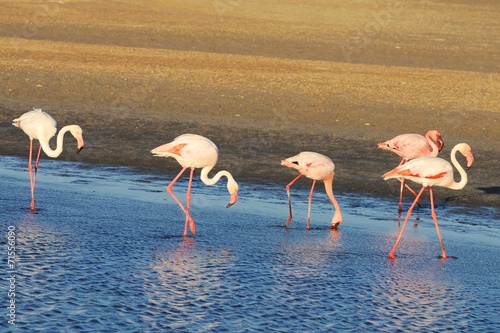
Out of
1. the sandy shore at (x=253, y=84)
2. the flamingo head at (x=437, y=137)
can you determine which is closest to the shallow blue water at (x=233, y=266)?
the flamingo head at (x=437, y=137)

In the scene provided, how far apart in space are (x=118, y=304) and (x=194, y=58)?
52.0 feet

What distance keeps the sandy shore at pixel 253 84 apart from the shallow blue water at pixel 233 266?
1837 mm

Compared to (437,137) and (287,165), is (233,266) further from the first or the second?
(437,137)

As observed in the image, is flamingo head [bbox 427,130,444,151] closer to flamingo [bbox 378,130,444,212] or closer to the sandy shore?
flamingo [bbox 378,130,444,212]

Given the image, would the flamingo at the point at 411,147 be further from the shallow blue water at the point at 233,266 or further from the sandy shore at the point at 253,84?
the shallow blue water at the point at 233,266

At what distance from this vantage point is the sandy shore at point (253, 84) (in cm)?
1442

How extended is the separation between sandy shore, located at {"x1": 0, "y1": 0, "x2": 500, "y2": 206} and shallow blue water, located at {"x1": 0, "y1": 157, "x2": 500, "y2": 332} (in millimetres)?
1837

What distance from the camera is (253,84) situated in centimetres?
1958

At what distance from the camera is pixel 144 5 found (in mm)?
34188

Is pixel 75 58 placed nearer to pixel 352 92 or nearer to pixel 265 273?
pixel 352 92

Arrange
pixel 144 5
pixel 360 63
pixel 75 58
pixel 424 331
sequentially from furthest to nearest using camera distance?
1. pixel 144 5
2. pixel 360 63
3. pixel 75 58
4. pixel 424 331

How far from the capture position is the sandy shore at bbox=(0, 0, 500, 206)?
14.4 metres

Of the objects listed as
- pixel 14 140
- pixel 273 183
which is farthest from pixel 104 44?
pixel 273 183

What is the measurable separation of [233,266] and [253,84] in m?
11.4
